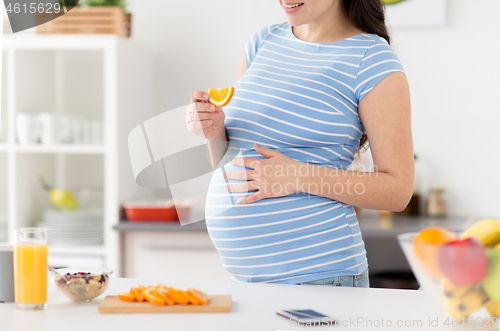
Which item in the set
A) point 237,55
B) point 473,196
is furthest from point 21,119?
point 473,196

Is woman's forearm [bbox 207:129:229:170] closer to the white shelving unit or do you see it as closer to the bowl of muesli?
the bowl of muesli

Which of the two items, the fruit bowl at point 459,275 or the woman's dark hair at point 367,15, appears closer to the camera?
the fruit bowl at point 459,275

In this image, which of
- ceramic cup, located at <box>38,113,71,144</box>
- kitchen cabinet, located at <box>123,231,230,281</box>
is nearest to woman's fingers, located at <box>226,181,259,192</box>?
kitchen cabinet, located at <box>123,231,230,281</box>

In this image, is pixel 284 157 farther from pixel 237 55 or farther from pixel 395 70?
pixel 237 55

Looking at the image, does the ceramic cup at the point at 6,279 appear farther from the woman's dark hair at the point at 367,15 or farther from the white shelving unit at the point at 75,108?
the white shelving unit at the point at 75,108

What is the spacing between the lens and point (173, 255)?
2.09m

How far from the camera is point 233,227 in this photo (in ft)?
3.42

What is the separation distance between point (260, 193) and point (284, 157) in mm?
88

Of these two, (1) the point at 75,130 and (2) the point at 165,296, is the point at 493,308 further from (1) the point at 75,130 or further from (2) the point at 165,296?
(1) the point at 75,130

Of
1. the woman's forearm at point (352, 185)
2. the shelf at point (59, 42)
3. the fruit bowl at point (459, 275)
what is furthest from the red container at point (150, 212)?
the fruit bowl at point (459, 275)

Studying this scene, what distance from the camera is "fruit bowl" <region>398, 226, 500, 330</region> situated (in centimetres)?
59

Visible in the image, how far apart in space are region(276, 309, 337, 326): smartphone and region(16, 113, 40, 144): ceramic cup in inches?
69.8

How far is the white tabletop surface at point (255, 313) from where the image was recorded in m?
0.71

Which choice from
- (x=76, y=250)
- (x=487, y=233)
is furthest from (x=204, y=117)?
(x=76, y=250)
